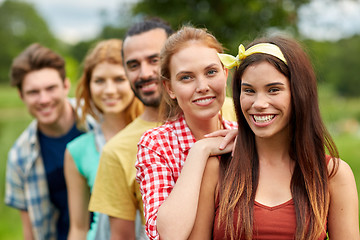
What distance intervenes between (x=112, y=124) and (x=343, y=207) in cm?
205

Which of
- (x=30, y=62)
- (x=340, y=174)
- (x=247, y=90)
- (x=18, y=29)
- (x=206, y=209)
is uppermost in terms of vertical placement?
(x=18, y=29)

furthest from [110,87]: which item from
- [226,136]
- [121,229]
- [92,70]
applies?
[226,136]

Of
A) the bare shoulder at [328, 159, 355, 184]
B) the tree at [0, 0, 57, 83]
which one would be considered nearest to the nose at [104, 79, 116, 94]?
the bare shoulder at [328, 159, 355, 184]

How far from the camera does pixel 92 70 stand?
3.73 m

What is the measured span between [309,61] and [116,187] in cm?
142

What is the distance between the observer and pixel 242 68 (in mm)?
2223

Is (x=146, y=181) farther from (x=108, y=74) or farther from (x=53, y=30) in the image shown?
(x=53, y=30)

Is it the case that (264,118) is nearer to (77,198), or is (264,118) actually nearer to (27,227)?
(77,198)

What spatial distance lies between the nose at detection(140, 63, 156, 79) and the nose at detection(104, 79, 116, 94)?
0.55 meters

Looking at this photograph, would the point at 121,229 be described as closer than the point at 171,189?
No

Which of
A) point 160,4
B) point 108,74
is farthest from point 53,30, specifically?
point 108,74

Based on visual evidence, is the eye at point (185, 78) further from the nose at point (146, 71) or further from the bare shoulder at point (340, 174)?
the bare shoulder at point (340, 174)

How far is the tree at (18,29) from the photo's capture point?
48.0 meters

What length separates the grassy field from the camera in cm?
811
